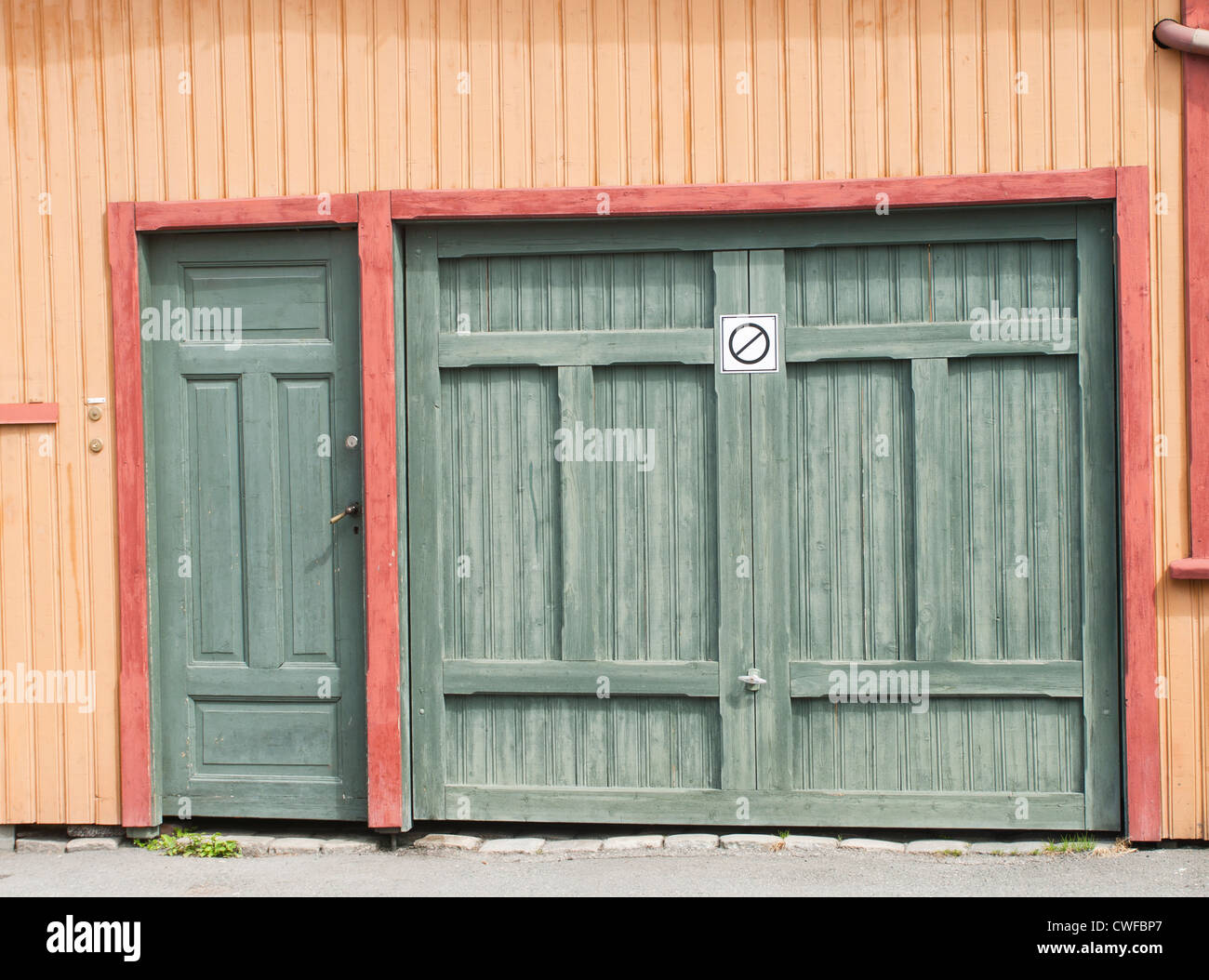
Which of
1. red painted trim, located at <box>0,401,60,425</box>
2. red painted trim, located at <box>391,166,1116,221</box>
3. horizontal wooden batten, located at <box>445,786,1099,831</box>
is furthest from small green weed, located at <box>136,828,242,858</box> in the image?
red painted trim, located at <box>391,166,1116,221</box>

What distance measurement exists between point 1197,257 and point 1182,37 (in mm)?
768

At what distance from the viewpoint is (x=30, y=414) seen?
4.86 m

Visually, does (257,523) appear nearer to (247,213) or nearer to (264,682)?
(264,682)

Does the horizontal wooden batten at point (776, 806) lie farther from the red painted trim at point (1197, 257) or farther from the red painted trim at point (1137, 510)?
the red painted trim at point (1197, 257)

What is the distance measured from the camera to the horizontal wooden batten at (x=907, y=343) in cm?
456

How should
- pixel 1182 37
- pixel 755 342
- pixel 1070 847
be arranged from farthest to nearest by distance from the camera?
pixel 755 342, pixel 1070 847, pixel 1182 37

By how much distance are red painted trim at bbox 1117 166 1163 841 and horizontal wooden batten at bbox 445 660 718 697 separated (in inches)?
59.7

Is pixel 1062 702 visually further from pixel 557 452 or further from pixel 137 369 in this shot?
pixel 137 369

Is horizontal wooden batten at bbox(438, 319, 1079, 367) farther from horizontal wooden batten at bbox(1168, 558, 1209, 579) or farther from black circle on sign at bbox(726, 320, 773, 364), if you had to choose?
horizontal wooden batten at bbox(1168, 558, 1209, 579)

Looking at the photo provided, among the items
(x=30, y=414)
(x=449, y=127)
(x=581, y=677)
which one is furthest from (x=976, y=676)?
(x=30, y=414)

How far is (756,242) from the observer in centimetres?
468

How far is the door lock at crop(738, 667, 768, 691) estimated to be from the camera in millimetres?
4680

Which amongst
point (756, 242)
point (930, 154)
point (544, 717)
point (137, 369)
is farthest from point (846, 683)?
point (137, 369)

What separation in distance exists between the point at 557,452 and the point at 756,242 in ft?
3.58
